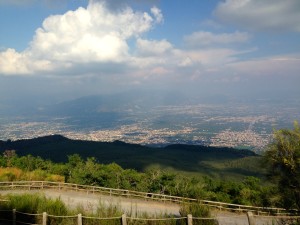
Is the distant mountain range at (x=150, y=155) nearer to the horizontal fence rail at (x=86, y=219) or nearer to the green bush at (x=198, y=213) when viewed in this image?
the horizontal fence rail at (x=86, y=219)

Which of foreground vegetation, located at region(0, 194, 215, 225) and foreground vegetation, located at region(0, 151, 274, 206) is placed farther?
foreground vegetation, located at region(0, 151, 274, 206)

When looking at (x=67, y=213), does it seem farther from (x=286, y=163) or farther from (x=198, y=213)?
(x=286, y=163)

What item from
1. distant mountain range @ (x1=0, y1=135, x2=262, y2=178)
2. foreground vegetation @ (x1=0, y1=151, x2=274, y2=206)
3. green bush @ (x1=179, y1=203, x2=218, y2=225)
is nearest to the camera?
green bush @ (x1=179, y1=203, x2=218, y2=225)

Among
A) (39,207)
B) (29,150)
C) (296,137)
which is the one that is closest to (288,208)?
(296,137)

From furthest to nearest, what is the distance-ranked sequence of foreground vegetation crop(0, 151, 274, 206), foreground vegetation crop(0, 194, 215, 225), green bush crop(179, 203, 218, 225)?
foreground vegetation crop(0, 151, 274, 206)
foreground vegetation crop(0, 194, 215, 225)
green bush crop(179, 203, 218, 225)

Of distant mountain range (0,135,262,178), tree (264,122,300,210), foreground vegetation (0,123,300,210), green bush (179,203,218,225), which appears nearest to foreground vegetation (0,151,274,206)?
foreground vegetation (0,123,300,210)

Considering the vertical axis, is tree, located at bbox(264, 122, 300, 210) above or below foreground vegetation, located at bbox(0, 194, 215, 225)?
above

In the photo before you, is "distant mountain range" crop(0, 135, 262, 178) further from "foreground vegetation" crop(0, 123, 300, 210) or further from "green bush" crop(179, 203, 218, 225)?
→ "green bush" crop(179, 203, 218, 225)
